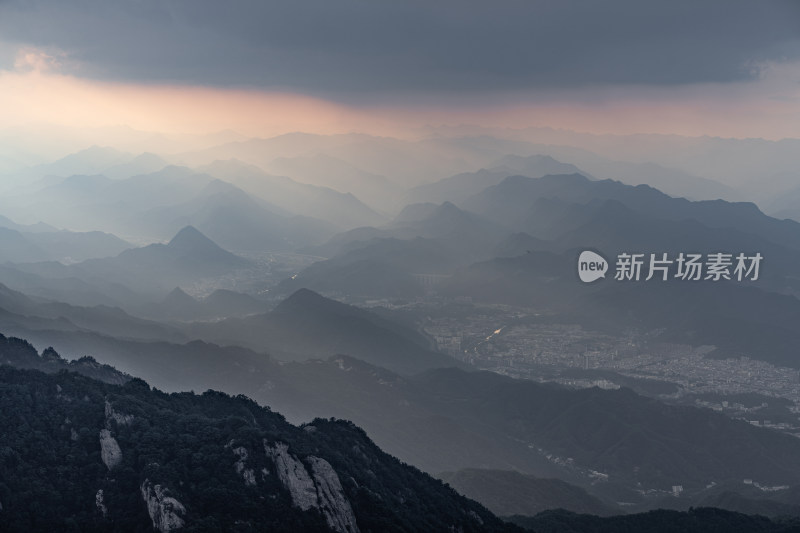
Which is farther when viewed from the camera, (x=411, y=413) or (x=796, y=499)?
(x=411, y=413)

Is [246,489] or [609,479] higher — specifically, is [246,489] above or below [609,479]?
above

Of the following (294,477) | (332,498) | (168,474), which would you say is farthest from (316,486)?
(168,474)

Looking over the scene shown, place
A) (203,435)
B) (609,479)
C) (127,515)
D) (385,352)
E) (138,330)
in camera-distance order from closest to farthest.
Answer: (127,515), (203,435), (609,479), (138,330), (385,352)

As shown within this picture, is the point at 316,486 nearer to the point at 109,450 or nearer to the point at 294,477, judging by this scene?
the point at 294,477

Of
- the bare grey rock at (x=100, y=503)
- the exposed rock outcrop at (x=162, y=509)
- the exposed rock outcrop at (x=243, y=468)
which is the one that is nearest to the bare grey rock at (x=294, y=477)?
the exposed rock outcrop at (x=243, y=468)

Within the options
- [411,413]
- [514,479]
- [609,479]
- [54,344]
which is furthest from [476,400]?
[54,344]

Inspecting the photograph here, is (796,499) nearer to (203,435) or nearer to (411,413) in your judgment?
(411,413)

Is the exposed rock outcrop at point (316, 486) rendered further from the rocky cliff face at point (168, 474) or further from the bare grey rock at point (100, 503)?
the bare grey rock at point (100, 503)
